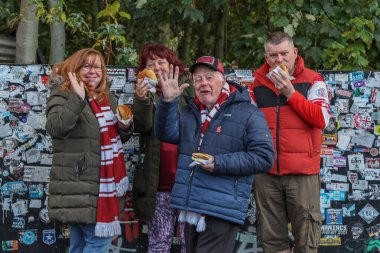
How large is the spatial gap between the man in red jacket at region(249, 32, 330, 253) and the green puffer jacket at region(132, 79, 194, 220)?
72cm

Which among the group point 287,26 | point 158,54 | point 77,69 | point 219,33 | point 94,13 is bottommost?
point 77,69

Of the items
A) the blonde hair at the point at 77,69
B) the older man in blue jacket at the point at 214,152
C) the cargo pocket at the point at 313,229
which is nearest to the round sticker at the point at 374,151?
the cargo pocket at the point at 313,229

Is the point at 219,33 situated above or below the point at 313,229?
above

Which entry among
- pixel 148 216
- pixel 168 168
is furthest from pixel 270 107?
pixel 148 216

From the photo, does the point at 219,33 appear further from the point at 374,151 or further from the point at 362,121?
the point at 374,151

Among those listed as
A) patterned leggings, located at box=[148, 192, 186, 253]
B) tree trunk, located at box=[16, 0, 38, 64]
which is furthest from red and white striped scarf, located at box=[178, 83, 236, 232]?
tree trunk, located at box=[16, 0, 38, 64]

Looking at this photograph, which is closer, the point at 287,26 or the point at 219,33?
the point at 287,26

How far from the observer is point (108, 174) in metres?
4.62

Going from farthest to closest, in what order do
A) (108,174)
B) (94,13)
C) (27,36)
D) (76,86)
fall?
(94,13) → (27,36) → (108,174) → (76,86)

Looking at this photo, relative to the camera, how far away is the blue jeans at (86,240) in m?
4.62

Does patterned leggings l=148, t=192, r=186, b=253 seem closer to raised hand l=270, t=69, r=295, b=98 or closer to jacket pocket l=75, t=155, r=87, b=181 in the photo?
jacket pocket l=75, t=155, r=87, b=181

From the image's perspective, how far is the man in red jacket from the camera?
4762 millimetres

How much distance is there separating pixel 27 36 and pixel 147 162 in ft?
7.96

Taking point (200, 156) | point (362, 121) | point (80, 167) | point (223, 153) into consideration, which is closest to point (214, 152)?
point (223, 153)
